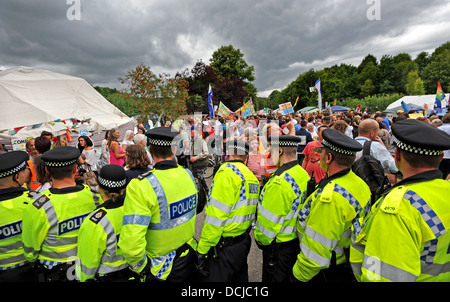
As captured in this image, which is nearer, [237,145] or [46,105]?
[237,145]

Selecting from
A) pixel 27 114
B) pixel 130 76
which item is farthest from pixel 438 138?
pixel 27 114

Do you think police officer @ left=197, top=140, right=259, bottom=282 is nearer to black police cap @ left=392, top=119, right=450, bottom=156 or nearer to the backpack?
black police cap @ left=392, top=119, right=450, bottom=156

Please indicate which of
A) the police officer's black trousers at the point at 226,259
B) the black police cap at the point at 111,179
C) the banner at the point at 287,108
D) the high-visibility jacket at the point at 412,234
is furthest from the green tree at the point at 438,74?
the black police cap at the point at 111,179

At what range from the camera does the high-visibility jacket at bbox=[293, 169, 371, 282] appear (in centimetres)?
192

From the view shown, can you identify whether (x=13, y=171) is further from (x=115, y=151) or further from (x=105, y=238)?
(x=115, y=151)

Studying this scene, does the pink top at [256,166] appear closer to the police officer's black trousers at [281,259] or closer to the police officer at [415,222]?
the police officer's black trousers at [281,259]

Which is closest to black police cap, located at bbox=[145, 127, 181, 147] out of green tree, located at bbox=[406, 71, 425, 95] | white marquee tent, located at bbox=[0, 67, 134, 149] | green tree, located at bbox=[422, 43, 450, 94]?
white marquee tent, located at bbox=[0, 67, 134, 149]

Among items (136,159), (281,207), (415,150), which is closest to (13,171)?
(136,159)

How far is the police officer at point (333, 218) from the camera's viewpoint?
1.92m

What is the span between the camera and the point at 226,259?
2457 mm

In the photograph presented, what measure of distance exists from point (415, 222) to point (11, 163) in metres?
3.53
